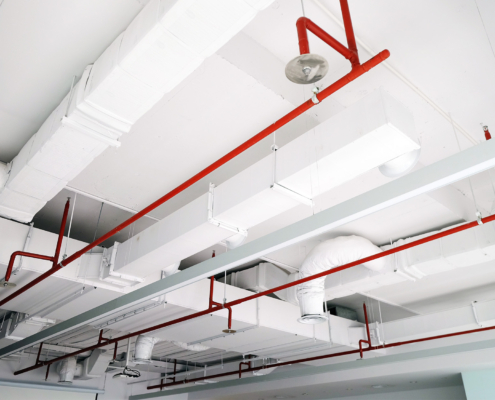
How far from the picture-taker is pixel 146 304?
4844 millimetres

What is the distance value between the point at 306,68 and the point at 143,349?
19.1ft

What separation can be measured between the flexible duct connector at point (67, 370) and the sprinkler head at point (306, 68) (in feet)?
26.7

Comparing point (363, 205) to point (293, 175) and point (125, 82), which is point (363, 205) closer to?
point (293, 175)

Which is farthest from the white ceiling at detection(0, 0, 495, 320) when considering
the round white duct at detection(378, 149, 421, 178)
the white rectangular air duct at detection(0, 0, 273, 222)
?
the round white duct at detection(378, 149, 421, 178)

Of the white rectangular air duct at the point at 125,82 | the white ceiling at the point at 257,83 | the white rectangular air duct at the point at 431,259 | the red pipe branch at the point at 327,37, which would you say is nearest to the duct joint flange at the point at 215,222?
the white ceiling at the point at 257,83

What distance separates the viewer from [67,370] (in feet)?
26.3

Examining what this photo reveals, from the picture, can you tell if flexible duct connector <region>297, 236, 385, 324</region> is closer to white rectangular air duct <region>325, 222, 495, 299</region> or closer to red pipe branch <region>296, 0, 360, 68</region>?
white rectangular air duct <region>325, 222, 495, 299</region>

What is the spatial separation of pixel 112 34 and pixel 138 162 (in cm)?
127

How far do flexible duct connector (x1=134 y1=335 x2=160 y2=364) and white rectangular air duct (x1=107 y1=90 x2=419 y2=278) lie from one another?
2927 millimetres

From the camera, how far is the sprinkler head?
1.71 metres

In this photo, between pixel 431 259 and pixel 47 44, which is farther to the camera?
pixel 431 259

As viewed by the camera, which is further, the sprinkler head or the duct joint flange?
the duct joint flange

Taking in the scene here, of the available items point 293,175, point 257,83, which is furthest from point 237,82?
point 293,175

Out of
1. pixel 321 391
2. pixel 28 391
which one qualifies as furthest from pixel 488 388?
pixel 28 391
